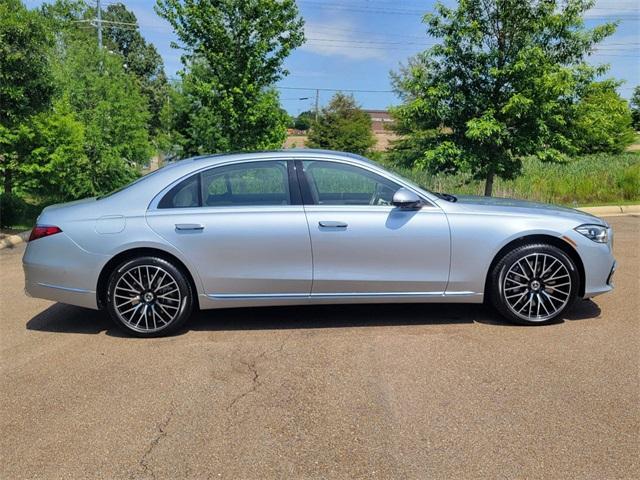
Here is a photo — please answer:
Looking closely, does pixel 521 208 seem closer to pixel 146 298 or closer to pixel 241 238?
pixel 241 238

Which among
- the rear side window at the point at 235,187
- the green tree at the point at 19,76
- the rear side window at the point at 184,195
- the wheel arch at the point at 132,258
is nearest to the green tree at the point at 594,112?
the rear side window at the point at 235,187

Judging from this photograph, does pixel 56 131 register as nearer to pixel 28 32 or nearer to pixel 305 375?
pixel 28 32

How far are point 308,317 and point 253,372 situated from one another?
131 centimetres

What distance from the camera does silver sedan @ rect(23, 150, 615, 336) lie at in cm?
466

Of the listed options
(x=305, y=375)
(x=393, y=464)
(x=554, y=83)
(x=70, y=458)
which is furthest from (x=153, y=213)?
(x=554, y=83)

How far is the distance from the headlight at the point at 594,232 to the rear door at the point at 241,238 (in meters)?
2.38

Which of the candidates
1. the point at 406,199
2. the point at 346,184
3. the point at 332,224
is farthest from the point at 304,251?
the point at 406,199

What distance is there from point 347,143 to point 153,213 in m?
34.6

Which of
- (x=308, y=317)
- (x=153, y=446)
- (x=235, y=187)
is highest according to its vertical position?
(x=235, y=187)

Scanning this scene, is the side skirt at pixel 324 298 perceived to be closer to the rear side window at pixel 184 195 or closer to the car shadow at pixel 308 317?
the car shadow at pixel 308 317

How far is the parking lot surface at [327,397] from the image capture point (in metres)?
2.88

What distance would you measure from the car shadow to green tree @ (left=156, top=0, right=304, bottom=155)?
7.70 metres

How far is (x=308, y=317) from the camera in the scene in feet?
17.2

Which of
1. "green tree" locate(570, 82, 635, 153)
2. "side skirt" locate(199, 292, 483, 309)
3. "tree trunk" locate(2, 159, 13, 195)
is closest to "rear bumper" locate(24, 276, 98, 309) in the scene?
"side skirt" locate(199, 292, 483, 309)
